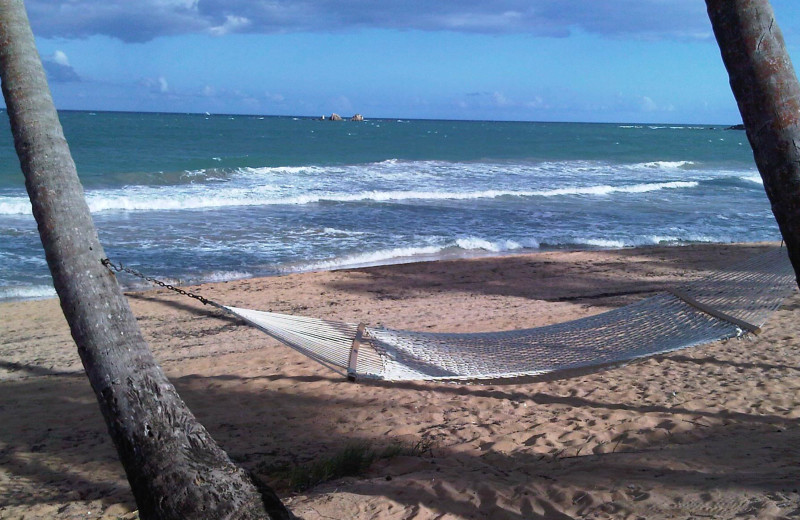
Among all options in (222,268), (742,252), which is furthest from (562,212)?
(222,268)

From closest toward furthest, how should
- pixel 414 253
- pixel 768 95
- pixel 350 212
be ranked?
pixel 768 95 < pixel 414 253 < pixel 350 212

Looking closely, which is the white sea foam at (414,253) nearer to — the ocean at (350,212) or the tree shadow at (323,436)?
the ocean at (350,212)

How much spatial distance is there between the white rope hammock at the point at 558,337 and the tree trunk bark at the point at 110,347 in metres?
1.48

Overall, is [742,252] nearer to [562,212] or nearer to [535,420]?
[562,212]

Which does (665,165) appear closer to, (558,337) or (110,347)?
(558,337)

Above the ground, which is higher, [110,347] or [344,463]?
[110,347]

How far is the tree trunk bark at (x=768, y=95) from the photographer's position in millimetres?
1987

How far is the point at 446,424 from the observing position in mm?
4133

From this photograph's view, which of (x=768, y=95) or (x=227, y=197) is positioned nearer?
(x=768, y=95)

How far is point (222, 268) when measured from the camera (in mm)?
9453

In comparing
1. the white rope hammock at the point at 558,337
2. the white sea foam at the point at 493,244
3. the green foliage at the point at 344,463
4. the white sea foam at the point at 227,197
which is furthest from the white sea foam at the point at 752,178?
the green foliage at the point at 344,463

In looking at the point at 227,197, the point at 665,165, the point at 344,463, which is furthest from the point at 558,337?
the point at 665,165

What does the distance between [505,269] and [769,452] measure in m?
6.43

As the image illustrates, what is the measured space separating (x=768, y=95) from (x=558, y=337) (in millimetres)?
2789
